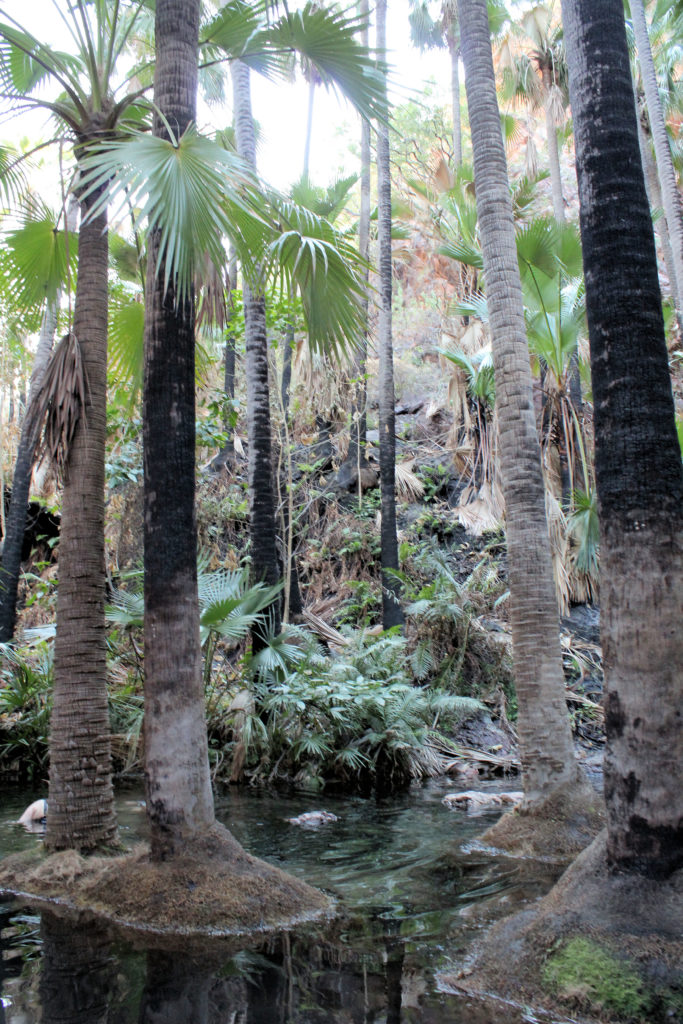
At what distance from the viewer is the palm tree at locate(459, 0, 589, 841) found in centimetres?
647

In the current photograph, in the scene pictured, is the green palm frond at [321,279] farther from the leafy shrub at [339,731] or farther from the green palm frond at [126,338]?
the leafy shrub at [339,731]

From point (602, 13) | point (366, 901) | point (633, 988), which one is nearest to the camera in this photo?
point (633, 988)

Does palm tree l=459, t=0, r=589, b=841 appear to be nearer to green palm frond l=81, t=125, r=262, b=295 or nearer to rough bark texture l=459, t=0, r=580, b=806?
rough bark texture l=459, t=0, r=580, b=806

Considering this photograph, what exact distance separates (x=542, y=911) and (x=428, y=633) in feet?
28.0

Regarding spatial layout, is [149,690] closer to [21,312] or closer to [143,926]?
[143,926]

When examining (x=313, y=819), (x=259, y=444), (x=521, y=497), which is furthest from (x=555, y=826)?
(x=259, y=444)

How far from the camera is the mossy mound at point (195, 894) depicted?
4.54m

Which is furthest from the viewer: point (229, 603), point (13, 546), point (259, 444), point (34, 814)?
point (13, 546)

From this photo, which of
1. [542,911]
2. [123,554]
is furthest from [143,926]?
[123,554]

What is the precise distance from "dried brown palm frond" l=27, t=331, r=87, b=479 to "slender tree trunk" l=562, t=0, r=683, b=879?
153 inches

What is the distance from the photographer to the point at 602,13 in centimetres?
419

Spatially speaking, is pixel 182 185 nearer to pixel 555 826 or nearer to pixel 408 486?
pixel 555 826

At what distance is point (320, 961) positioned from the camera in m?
4.16

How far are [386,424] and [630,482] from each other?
439 inches
